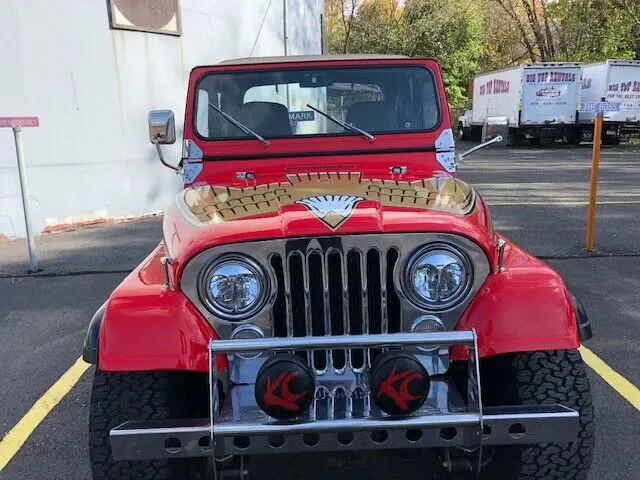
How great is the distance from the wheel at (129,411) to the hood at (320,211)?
0.48 meters

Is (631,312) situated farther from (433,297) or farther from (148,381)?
(148,381)

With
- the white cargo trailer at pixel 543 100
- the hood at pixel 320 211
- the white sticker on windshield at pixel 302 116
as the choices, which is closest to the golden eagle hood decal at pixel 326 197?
the hood at pixel 320 211

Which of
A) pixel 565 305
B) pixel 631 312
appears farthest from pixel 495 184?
pixel 565 305

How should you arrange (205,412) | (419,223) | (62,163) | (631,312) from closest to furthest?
(419,223) → (205,412) → (631,312) → (62,163)

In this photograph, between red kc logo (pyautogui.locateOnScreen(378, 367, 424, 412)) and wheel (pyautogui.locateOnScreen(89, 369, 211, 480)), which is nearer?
red kc logo (pyautogui.locateOnScreen(378, 367, 424, 412))

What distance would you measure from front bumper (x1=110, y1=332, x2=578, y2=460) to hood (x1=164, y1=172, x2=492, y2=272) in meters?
0.40

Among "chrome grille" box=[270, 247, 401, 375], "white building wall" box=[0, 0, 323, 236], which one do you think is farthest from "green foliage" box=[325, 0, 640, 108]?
"chrome grille" box=[270, 247, 401, 375]

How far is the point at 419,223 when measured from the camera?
2.16 metres

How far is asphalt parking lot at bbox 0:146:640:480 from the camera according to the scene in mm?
2883

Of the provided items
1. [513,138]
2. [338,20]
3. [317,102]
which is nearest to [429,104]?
[317,102]

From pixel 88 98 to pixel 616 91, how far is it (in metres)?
18.4

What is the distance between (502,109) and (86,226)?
18989 mm

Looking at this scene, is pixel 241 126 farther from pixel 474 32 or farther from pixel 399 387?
pixel 474 32

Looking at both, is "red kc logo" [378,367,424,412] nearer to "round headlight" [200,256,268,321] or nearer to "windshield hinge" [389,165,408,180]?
"round headlight" [200,256,268,321]
